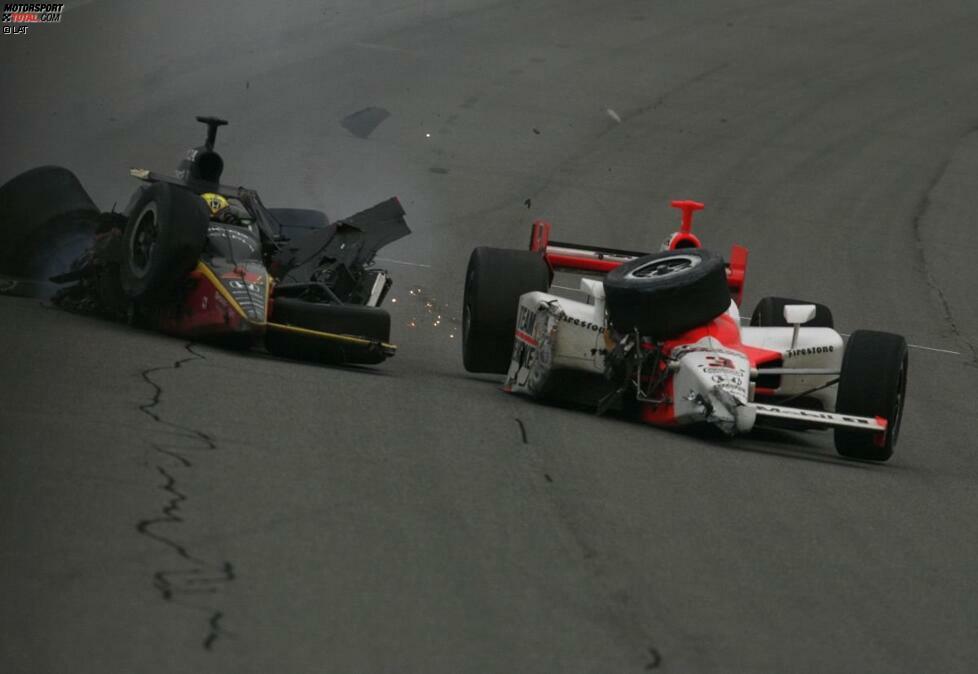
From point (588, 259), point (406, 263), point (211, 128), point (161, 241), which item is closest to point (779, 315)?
point (588, 259)

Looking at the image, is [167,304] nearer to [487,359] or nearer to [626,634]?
[487,359]

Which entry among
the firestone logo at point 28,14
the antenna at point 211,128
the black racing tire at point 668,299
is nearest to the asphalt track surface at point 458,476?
the black racing tire at point 668,299

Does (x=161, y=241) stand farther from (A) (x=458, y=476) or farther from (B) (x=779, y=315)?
(B) (x=779, y=315)

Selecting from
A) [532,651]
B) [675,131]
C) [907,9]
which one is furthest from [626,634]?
[907,9]

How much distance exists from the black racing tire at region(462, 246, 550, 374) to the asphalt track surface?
0.96 ft

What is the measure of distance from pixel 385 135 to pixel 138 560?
19167 millimetres

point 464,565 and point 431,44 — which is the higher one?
point 431,44

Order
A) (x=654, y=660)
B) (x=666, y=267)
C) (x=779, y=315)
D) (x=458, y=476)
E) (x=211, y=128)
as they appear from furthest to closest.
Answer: (x=211, y=128) → (x=779, y=315) → (x=666, y=267) → (x=458, y=476) → (x=654, y=660)

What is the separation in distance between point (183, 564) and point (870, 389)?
17.8ft

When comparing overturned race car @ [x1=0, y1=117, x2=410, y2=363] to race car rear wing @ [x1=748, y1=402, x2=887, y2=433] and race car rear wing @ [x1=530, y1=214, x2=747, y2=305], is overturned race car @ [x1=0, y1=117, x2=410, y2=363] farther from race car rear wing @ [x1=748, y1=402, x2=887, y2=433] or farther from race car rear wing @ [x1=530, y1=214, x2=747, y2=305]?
race car rear wing @ [x1=748, y1=402, x2=887, y2=433]

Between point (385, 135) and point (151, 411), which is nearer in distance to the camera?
point (151, 411)

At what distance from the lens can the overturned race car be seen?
1134 cm

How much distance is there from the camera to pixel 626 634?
5.76 metres

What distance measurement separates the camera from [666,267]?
430 inches
